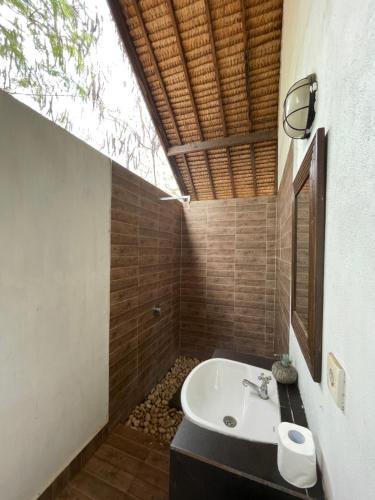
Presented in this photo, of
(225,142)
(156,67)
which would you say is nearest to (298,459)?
(225,142)

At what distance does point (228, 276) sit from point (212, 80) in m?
2.29

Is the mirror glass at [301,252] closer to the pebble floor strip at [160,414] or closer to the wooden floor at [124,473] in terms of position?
the wooden floor at [124,473]

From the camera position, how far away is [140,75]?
2.24m

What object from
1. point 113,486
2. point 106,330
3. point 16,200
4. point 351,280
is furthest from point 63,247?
point 113,486

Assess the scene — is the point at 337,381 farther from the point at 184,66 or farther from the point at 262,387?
the point at 184,66

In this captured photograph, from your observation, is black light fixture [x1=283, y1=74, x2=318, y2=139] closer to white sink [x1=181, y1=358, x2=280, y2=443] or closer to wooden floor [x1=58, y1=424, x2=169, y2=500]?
white sink [x1=181, y1=358, x2=280, y2=443]

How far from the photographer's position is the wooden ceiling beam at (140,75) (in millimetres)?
1866

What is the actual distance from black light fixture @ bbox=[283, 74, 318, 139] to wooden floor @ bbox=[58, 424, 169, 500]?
2.18 m

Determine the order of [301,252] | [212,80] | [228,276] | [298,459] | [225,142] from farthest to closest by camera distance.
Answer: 1. [228,276]
2. [225,142]
3. [212,80]
4. [301,252]
5. [298,459]

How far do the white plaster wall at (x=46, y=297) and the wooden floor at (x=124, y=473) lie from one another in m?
0.16

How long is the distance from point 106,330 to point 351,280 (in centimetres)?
163

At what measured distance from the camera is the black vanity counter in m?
0.73

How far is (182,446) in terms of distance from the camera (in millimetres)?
864

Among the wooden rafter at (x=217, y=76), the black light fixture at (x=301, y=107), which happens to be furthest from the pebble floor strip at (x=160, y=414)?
the wooden rafter at (x=217, y=76)
